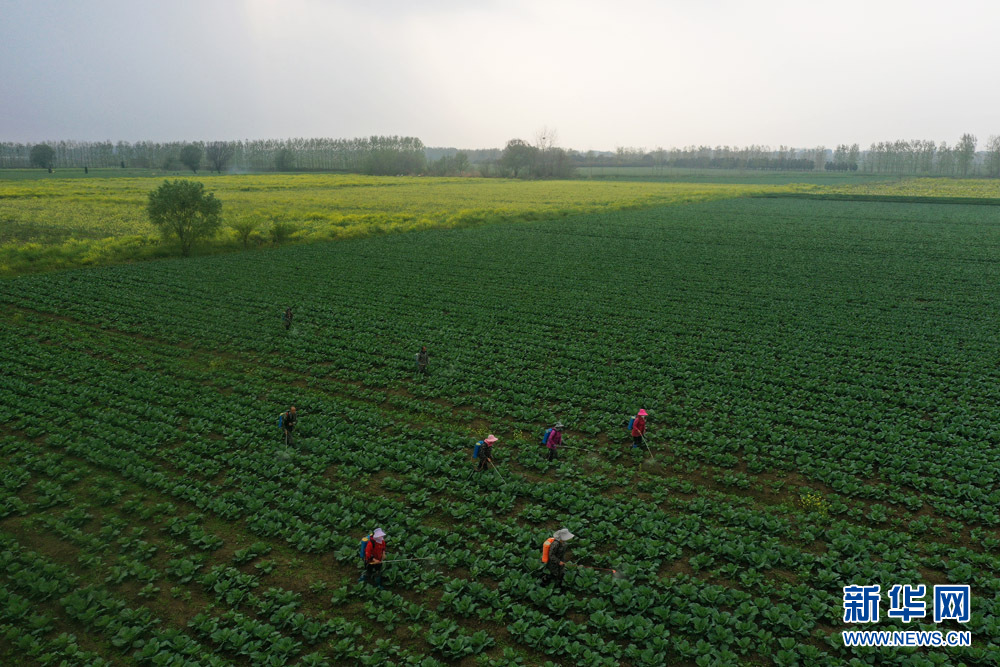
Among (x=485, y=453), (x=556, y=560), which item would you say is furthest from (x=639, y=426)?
(x=556, y=560)

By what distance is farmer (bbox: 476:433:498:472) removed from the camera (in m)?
15.2

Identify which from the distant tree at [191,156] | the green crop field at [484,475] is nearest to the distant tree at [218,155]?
the distant tree at [191,156]

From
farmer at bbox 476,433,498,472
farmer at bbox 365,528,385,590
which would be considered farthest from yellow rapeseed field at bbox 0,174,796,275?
farmer at bbox 365,528,385,590

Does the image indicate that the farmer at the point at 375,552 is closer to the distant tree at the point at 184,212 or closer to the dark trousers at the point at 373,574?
the dark trousers at the point at 373,574

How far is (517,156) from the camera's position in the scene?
17912 centimetres

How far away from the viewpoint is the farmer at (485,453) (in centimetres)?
1516

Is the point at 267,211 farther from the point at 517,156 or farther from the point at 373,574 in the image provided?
the point at 517,156

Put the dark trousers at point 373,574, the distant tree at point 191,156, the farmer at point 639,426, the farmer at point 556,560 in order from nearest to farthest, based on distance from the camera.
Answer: the farmer at point 556,560 < the dark trousers at point 373,574 < the farmer at point 639,426 < the distant tree at point 191,156

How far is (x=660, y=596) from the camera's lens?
439 inches

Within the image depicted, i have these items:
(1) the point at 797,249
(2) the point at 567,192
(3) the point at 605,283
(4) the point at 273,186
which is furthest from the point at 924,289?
(4) the point at 273,186

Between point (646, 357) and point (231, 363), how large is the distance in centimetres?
1637

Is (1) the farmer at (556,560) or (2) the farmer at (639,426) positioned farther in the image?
(2) the farmer at (639,426)

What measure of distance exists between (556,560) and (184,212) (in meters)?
45.4

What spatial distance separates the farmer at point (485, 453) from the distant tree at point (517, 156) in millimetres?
170631
